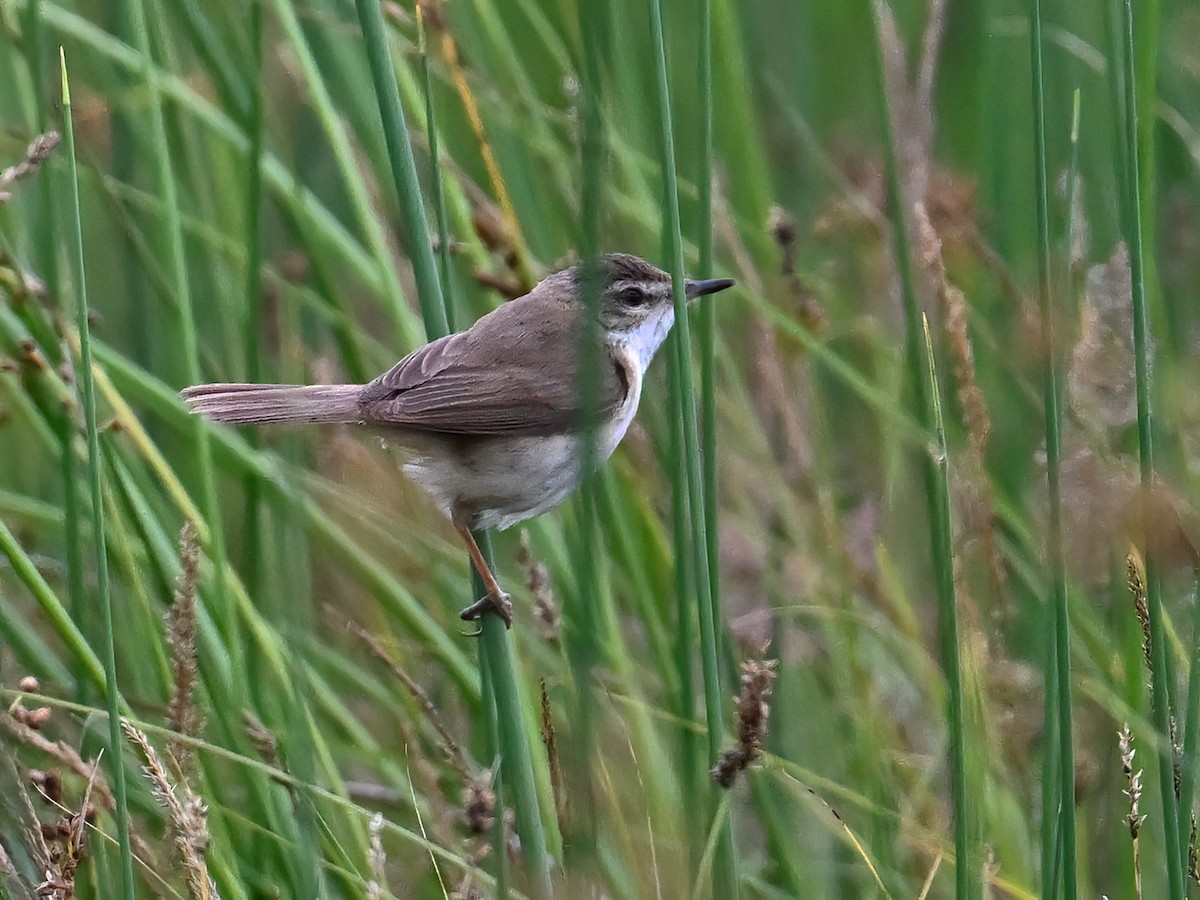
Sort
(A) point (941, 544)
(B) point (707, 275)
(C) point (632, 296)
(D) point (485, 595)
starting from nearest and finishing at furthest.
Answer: (A) point (941, 544) < (B) point (707, 275) < (D) point (485, 595) < (C) point (632, 296)

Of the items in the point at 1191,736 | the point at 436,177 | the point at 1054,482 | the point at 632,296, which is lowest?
the point at 1191,736

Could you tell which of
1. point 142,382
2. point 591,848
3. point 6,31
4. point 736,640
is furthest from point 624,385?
point 591,848

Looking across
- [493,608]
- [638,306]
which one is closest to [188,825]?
[493,608]

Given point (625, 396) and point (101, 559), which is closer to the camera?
point (101, 559)

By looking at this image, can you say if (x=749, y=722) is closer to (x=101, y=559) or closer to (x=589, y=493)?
(x=589, y=493)

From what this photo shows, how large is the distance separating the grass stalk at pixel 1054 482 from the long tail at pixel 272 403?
4.51ft

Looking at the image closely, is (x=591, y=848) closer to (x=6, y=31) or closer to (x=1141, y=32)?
(x=1141, y=32)

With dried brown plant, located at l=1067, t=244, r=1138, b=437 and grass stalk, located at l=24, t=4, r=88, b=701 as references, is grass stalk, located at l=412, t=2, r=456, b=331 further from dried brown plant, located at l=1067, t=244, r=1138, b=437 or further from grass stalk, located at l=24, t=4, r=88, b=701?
dried brown plant, located at l=1067, t=244, r=1138, b=437

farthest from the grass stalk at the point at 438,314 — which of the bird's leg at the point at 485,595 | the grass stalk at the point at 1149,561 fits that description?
the grass stalk at the point at 1149,561

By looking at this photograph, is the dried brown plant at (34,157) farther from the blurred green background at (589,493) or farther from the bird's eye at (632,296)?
the bird's eye at (632,296)

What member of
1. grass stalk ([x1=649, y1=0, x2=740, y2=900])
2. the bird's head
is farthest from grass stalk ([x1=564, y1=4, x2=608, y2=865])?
the bird's head

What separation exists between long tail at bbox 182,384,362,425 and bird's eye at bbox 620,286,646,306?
0.72 metres

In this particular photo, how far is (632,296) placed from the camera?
3119 mm

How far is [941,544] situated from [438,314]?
2.70ft
